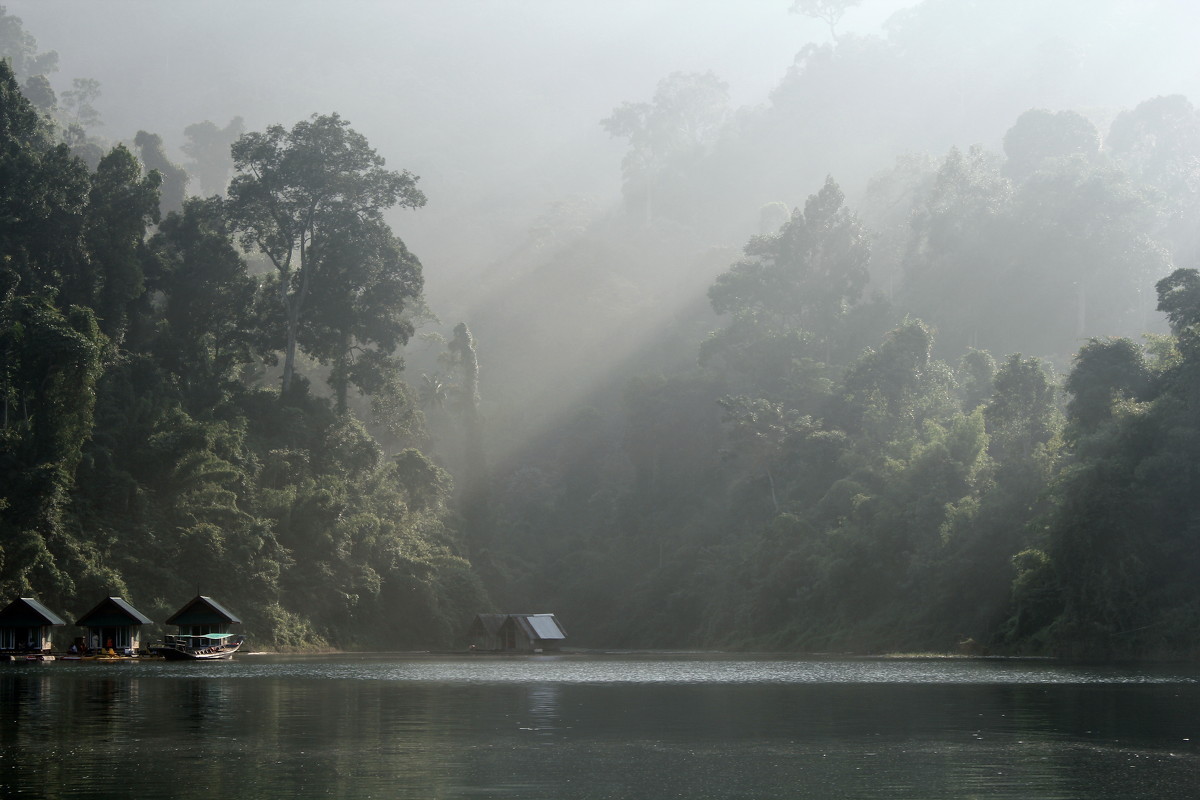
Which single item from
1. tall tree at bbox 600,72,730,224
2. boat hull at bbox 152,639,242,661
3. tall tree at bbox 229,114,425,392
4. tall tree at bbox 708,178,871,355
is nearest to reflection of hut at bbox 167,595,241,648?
boat hull at bbox 152,639,242,661

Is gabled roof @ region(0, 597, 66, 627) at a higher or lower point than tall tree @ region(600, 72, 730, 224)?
lower

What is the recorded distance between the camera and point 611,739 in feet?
56.5

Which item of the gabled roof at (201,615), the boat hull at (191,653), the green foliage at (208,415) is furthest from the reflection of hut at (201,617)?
the green foliage at (208,415)

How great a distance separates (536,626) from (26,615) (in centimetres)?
2537

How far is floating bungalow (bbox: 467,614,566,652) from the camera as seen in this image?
6241cm

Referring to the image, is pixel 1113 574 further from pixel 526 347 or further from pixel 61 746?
pixel 526 347

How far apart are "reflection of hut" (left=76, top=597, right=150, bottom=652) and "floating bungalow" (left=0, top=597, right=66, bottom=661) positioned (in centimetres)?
111

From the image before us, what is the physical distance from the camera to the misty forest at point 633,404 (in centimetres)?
4859

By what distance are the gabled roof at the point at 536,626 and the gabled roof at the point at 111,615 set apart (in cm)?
2057

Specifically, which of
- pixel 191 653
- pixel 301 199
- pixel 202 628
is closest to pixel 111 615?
pixel 191 653

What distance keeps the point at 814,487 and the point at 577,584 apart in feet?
58.4

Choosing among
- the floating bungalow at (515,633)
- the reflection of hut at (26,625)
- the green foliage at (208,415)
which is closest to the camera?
the reflection of hut at (26,625)

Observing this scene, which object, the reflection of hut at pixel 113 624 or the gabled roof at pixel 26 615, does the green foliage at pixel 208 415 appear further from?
the reflection of hut at pixel 113 624

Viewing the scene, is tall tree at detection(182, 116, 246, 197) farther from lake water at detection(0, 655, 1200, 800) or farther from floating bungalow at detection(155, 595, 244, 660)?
lake water at detection(0, 655, 1200, 800)
